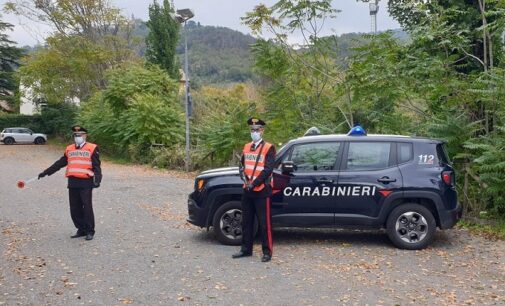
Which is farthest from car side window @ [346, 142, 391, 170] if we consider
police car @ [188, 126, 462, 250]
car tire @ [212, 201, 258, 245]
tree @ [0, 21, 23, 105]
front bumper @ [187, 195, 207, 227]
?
tree @ [0, 21, 23, 105]

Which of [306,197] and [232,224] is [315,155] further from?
[232,224]

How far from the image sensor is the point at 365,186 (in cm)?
855

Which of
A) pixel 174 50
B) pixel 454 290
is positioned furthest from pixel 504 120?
pixel 174 50

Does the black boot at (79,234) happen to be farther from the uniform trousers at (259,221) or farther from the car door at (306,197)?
the car door at (306,197)

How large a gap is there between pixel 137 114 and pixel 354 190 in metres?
19.2

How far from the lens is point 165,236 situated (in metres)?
9.74

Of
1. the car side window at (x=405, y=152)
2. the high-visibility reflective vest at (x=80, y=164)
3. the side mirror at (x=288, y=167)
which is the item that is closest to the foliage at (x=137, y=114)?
the high-visibility reflective vest at (x=80, y=164)

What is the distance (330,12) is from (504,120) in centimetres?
690

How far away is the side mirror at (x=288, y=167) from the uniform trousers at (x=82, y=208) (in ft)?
10.5

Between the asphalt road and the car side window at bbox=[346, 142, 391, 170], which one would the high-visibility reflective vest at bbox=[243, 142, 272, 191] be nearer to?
the asphalt road

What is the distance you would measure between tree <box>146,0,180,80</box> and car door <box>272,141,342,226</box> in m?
29.5

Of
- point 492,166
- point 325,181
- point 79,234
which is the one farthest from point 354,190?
point 79,234

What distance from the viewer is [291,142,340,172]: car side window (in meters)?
8.78

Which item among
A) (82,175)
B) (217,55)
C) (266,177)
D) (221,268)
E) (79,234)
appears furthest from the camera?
(217,55)
